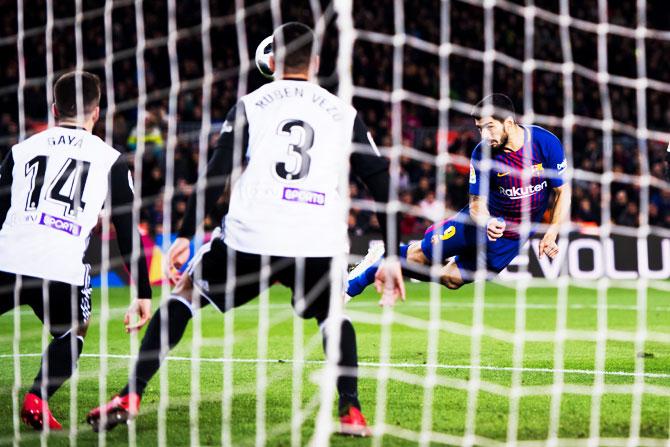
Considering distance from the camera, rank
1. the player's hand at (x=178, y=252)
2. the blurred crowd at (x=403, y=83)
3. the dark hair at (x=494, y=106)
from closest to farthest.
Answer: the player's hand at (x=178, y=252)
the dark hair at (x=494, y=106)
the blurred crowd at (x=403, y=83)

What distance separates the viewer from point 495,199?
26.9 feet

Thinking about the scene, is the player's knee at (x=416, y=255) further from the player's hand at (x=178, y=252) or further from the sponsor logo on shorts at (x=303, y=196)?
the player's hand at (x=178, y=252)

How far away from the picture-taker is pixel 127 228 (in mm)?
5309

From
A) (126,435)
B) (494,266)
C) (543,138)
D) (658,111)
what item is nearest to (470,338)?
(494,266)

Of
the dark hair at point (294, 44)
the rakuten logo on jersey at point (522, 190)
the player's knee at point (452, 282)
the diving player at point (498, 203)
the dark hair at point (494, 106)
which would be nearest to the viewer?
the dark hair at point (294, 44)

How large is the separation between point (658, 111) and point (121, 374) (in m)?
14.6

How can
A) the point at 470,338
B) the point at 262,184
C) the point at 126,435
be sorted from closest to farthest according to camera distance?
the point at 262,184, the point at 126,435, the point at 470,338

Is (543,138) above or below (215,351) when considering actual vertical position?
above

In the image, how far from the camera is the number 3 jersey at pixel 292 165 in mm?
4867

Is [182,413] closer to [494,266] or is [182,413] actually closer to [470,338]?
[494,266]

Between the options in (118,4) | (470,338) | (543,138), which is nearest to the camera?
(543,138)

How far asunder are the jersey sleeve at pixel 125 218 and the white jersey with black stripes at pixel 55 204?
5cm

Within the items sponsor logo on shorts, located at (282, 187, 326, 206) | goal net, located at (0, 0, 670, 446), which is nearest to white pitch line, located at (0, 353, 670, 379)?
goal net, located at (0, 0, 670, 446)

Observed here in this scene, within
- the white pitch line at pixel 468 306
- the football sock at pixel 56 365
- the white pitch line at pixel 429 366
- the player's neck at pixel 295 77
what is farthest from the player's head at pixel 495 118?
the white pitch line at pixel 468 306
